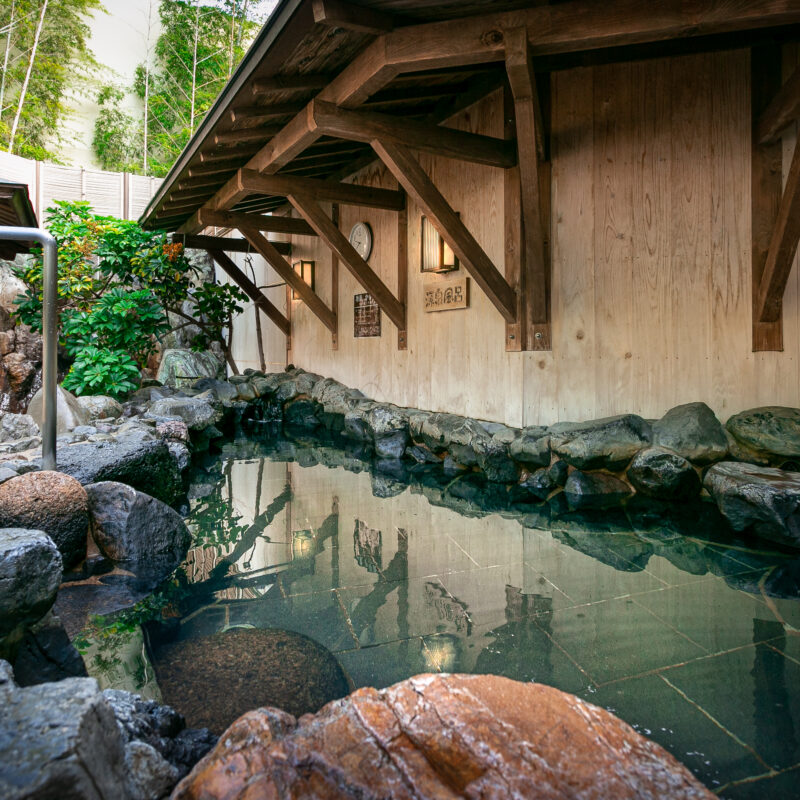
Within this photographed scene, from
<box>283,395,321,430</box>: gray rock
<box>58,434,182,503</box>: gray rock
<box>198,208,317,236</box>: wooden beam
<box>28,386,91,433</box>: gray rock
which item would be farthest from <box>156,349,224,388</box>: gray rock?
<box>58,434,182,503</box>: gray rock

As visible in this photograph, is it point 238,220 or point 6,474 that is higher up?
point 238,220

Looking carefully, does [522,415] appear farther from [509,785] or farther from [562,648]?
[509,785]

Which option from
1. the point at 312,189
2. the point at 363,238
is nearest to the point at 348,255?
the point at 312,189

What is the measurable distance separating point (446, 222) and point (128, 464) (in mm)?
2830

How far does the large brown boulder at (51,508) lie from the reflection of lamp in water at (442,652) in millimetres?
1834

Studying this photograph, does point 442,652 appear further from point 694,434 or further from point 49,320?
point 694,434

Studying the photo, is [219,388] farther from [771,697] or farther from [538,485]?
[771,697]

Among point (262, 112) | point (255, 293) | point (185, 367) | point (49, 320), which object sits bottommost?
point (185, 367)

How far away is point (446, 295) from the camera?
19.1ft

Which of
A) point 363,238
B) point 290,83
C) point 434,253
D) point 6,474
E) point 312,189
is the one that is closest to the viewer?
point 6,474

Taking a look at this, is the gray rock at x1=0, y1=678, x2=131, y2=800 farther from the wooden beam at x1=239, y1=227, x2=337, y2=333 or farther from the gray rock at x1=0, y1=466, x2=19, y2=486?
the wooden beam at x1=239, y1=227, x2=337, y2=333

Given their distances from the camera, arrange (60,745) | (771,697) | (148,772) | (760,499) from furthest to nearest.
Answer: (760,499), (771,697), (148,772), (60,745)

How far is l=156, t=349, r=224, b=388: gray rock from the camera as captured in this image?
31.9 feet

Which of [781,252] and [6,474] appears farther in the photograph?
[781,252]
